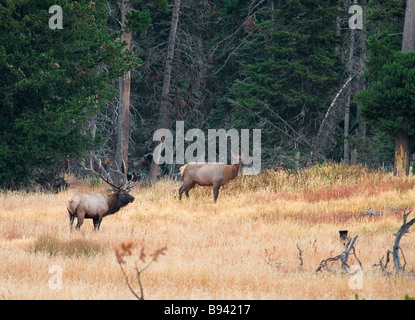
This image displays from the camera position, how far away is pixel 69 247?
9.48 m

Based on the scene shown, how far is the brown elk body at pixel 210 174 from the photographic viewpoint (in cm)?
1627

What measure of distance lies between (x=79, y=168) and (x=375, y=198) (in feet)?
46.9

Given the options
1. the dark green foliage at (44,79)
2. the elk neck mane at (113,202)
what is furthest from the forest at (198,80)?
the elk neck mane at (113,202)

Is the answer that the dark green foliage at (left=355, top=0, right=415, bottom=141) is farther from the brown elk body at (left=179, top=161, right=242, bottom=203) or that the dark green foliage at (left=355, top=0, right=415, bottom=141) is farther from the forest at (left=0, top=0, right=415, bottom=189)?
the brown elk body at (left=179, top=161, right=242, bottom=203)

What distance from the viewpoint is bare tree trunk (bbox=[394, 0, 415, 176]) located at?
1867 centimetres

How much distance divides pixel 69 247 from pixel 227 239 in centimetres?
304

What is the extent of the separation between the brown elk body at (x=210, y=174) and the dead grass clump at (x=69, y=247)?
6770 millimetres

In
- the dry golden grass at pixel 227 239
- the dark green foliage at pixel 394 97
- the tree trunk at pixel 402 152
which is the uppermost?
the dark green foliage at pixel 394 97

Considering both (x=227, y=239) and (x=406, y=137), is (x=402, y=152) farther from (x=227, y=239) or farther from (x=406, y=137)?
(x=227, y=239)

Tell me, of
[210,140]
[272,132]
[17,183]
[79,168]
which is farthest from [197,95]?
[17,183]

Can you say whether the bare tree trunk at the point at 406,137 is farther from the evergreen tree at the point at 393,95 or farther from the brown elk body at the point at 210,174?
the brown elk body at the point at 210,174

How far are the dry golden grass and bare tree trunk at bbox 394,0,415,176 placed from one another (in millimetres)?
1070

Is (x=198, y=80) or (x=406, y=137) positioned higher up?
(x=198, y=80)

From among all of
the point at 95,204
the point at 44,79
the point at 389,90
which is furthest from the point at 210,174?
the point at 389,90
